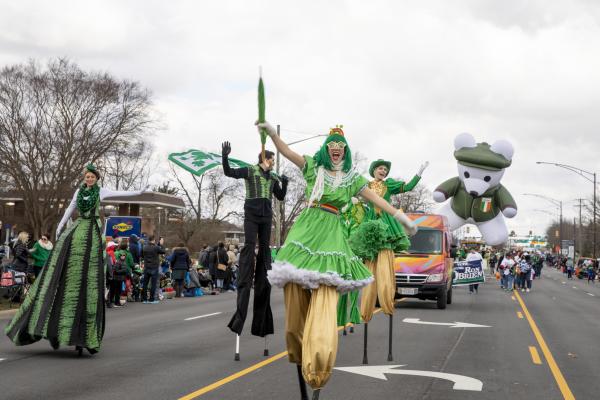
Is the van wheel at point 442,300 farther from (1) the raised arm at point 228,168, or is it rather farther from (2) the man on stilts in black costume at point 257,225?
(1) the raised arm at point 228,168

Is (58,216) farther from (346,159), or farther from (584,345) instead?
(346,159)

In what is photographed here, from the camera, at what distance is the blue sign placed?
30188 mm

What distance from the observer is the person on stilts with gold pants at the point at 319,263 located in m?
5.93

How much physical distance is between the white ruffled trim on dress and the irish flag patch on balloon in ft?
86.7

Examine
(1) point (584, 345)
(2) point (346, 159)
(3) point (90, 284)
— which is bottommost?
(1) point (584, 345)

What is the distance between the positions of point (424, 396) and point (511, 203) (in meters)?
25.3

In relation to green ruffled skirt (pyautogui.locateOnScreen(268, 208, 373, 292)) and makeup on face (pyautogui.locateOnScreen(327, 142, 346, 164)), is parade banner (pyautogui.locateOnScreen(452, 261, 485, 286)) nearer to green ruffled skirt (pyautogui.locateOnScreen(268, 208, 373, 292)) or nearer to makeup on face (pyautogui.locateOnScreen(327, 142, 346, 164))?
makeup on face (pyautogui.locateOnScreen(327, 142, 346, 164))

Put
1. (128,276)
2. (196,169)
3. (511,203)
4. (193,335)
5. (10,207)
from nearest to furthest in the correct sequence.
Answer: (196,169)
(193,335)
(128,276)
(511,203)
(10,207)

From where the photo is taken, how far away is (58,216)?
48.4 meters

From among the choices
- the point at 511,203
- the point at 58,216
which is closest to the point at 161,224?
the point at 58,216

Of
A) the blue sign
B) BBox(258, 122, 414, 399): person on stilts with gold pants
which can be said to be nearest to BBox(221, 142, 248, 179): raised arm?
BBox(258, 122, 414, 399): person on stilts with gold pants

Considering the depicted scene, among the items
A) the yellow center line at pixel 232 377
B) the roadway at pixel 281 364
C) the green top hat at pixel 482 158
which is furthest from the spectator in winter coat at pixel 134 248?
the green top hat at pixel 482 158

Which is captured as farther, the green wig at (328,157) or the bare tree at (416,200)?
the bare tree at (416,200)

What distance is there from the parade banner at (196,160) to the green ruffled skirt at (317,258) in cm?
202
